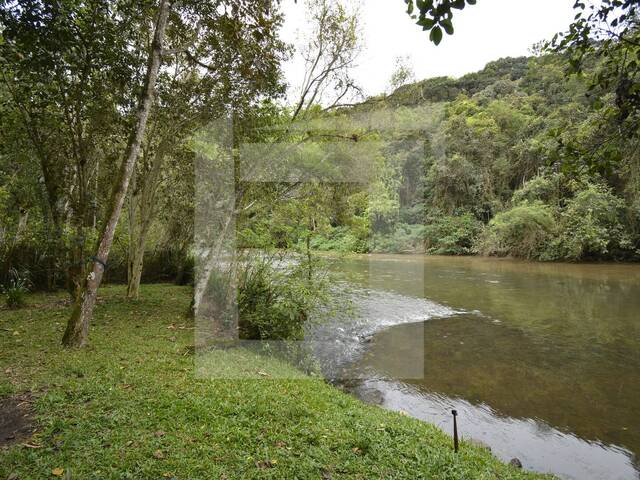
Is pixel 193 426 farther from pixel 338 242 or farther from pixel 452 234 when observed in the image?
pixel 452 234

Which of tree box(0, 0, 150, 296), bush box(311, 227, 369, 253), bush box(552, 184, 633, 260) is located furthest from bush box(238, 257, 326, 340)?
bush box(552, 184, 633, 260)

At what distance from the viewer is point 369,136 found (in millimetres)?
7836

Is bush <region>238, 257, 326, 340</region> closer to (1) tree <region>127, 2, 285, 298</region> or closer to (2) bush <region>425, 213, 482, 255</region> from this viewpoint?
(1) tree <region>127, 2, 285, 298</region>

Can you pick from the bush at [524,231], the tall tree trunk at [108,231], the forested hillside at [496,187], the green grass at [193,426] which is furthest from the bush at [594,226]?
the tall tree trunk at [108,231]

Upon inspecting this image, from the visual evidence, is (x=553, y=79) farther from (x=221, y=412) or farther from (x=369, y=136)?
(x=221, y=412)

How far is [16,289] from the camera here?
22.5 feet

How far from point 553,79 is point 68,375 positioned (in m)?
32.7

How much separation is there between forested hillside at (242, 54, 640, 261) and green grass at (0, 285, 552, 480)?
187 inches

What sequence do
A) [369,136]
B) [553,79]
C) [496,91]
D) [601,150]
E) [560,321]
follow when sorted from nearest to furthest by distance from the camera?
[601,150]
[369,136]
[560,321]
[553,79]
[496,91]

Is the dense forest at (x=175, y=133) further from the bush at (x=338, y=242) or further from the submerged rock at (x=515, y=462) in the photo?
the submerged rock at (x=515, y=462)

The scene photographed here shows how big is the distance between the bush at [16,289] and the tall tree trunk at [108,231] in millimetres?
3160

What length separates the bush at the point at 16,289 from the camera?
267 inches

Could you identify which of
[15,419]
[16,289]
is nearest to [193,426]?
[15,419]

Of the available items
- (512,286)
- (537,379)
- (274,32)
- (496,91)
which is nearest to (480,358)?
(537,379)
